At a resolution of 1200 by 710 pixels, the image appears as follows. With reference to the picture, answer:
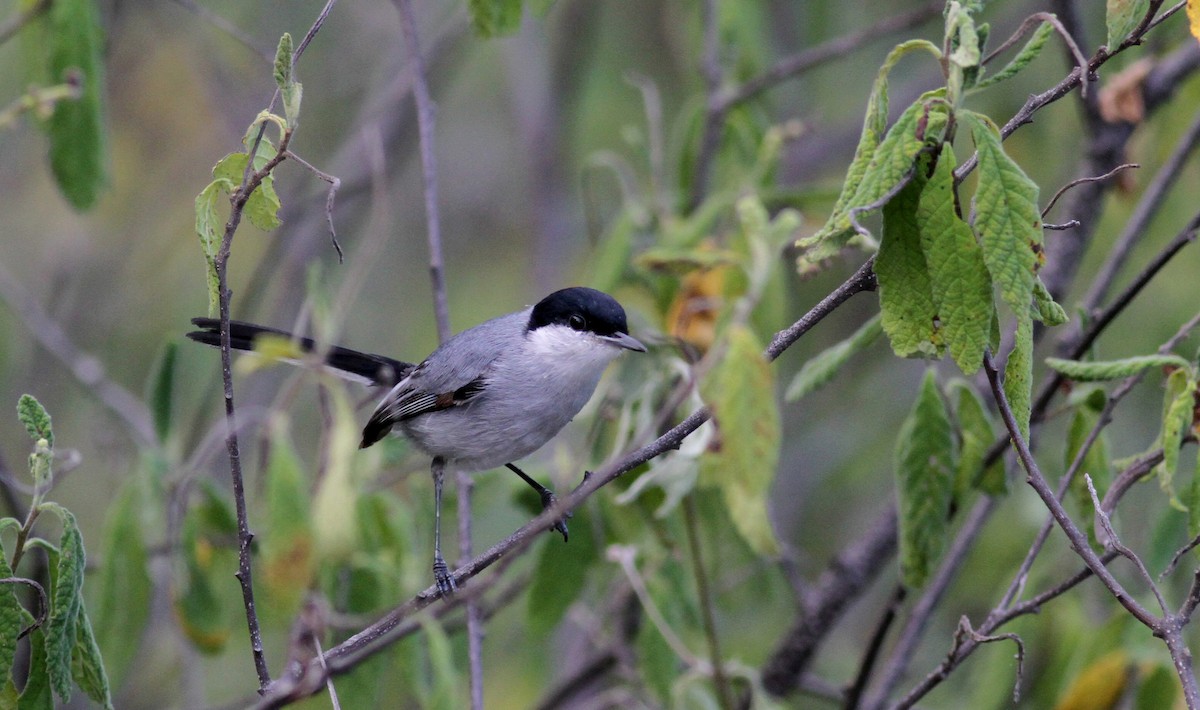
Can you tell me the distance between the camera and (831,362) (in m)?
2.57

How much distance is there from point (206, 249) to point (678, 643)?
1.77 m

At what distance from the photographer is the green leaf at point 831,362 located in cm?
246

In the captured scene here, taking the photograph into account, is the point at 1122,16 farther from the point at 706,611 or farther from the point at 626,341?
the point at 706,611

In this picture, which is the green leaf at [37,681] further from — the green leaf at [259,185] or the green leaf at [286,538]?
the green leaf at [259,185]

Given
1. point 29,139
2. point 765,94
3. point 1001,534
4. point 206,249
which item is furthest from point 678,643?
point 29,139

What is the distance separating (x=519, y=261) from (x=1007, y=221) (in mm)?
5989

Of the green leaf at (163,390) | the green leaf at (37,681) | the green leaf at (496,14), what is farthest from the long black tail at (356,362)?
the green leaf at (37,681)

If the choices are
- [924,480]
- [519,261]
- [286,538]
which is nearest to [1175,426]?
[924,480]

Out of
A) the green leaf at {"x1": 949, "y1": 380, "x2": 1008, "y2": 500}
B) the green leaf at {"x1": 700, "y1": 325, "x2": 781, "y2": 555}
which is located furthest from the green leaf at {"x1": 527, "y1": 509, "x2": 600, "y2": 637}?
the green leaf at {"x1": 700, "y1": 325, "x2": 781, "y2": 555}

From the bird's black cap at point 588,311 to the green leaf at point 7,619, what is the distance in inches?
68.0

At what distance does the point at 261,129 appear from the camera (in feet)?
5.70

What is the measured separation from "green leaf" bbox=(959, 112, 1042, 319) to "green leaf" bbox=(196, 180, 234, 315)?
1.09 meters

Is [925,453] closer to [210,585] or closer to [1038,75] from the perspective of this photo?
[210,585]

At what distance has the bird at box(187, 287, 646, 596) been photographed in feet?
10.8
